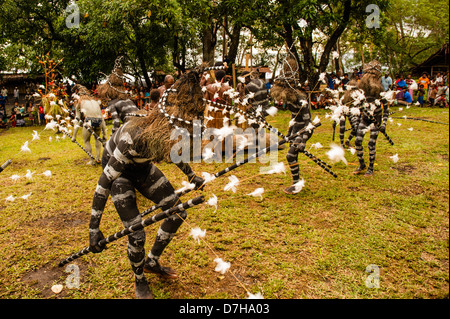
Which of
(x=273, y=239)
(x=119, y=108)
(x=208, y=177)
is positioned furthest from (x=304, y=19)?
(x=208, y=177)

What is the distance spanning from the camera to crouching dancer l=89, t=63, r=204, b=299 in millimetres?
2801

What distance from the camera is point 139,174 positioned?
126 inches

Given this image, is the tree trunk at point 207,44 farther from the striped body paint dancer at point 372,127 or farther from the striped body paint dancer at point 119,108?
the striped body paint dancer at point 372,127

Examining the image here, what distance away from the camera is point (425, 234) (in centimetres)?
428

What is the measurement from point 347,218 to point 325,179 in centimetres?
197

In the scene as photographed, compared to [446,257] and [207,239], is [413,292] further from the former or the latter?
[207,239]

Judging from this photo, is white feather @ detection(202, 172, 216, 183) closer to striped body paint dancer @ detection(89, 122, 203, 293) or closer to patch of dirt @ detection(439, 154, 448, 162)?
striped body paint dancer @ detection(89, 122, 203, 293)

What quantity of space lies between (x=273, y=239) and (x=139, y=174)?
2.34 metres

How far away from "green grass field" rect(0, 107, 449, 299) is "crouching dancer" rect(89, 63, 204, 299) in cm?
77

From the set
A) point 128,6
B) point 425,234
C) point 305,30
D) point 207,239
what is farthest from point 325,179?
point 128,6

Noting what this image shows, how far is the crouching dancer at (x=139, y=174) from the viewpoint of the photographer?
2.80 metres

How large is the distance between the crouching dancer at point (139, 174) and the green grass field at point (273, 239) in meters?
0.77

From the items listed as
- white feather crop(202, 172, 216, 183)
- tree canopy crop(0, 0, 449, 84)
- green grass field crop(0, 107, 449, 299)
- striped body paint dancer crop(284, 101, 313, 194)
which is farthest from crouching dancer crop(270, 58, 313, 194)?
tree canopy crop(0, 0, 449, 84)
